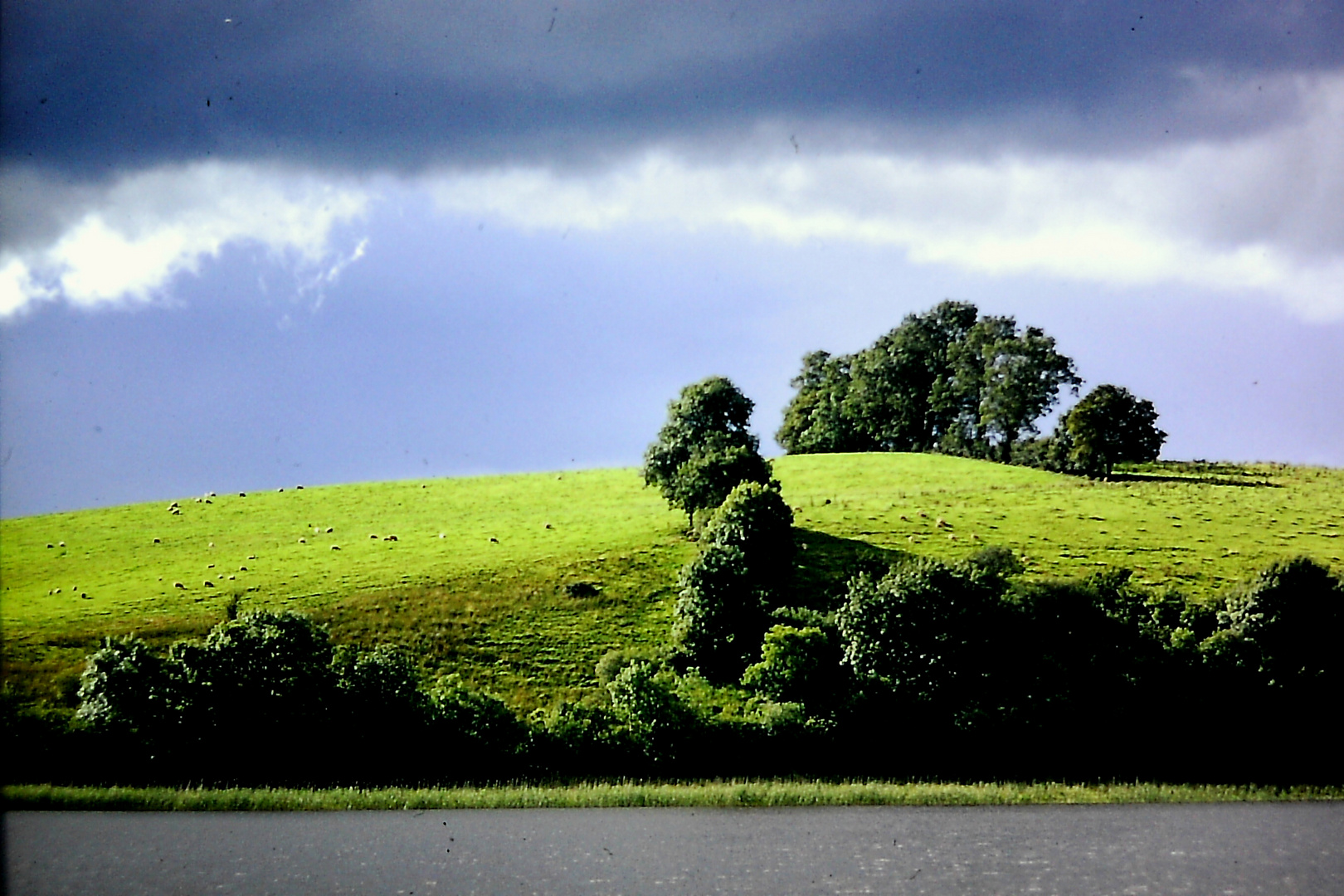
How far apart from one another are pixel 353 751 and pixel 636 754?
1274 cm

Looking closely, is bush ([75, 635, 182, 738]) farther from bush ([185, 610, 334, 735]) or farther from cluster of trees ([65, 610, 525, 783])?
bush ([185, 610, 334, 735])

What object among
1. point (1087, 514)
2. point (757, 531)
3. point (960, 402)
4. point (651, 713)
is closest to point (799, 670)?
point (651, 713)

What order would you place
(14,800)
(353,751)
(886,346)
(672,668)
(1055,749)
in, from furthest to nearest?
(886,346) < (672,668) < (1055,749) < (353,751) < (14,800)

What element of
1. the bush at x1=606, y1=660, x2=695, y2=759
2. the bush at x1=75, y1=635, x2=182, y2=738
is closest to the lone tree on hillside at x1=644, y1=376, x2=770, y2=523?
the bush at x1=606, y1=660, x2=695, y2=759

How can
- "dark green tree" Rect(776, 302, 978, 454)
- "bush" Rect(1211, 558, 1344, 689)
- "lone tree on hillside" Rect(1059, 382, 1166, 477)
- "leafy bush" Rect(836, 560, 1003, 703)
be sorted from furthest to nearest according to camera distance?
1. "dark green tree" Rect(776, 302, 978, 454)
2. "lone tree on hillside" Rect(1059, 382, 1166, 477)
3. "leafy bush" Rect(836, 560, 1003, 703)
4. "bush" Rect(1211, 558, 1344, 689)

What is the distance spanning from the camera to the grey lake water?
34188 millimetres

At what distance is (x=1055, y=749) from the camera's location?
58469 mm

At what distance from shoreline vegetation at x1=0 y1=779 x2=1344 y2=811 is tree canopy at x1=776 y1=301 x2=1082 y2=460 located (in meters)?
78.2

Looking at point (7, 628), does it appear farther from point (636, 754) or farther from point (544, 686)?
point (636, 754)

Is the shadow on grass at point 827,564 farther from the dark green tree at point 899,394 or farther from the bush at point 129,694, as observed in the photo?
the dark green tree at point 899,394

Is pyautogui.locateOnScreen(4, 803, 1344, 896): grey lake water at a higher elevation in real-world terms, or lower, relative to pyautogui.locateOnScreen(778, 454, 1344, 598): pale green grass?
lower

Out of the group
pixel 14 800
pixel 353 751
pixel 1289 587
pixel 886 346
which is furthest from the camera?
pixel 886 346

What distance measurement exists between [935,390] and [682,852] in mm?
106291

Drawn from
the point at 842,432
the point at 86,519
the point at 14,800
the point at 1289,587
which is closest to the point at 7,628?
the point at 14,800
